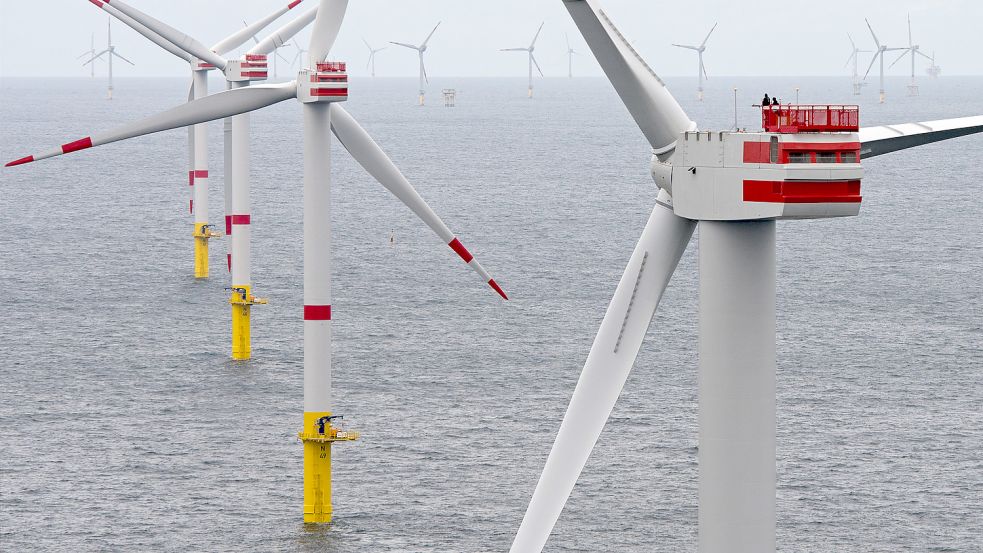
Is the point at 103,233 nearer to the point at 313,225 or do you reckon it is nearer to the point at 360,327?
the point at 360,327

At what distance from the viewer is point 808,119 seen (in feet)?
124

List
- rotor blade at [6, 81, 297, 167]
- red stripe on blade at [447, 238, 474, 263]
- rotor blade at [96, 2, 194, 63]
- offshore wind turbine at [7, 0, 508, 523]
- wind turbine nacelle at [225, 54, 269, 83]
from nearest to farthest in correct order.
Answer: rotor blade at [6, 81, 297, 167], red stripe on blade at [447, 238, 474, 263], offshore wind turbine at [7, 0, 508, 523], rotor blade at [96, 2, 194, 63], wind turbine nacelle at [225, 54, 269, 83]

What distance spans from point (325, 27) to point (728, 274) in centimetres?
3092

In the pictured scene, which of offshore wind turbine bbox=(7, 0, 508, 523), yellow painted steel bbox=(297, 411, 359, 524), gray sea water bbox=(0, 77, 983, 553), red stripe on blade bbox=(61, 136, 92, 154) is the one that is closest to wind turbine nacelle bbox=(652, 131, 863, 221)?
red stripe on blade bbox=(61, 136, 92, 154)

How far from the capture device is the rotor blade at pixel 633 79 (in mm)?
39188

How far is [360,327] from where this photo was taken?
399 ft

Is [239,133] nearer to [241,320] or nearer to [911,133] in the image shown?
[241,320]

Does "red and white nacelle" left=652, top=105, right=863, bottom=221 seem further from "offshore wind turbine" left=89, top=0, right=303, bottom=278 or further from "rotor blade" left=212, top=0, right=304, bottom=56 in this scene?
"rotor blade" left=212, top=0, right=304, bottom=56

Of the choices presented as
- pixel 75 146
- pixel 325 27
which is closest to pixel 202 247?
pixel 325 27

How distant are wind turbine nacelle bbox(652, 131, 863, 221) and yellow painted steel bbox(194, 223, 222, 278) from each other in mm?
103711

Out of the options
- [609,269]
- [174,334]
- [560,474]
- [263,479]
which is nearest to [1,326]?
[174,334]

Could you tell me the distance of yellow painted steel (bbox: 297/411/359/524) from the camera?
64.8 m

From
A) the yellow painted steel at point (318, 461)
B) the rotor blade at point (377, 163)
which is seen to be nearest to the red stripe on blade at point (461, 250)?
the rotor blade at point (377, 163)

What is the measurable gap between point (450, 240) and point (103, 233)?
128 m
